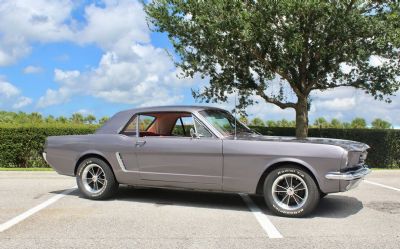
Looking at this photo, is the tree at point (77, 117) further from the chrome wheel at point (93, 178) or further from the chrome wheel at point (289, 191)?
the chrome wheel at point (289, 191)

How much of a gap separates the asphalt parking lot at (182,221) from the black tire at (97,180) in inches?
6.2

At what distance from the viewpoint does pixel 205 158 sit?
7891mm

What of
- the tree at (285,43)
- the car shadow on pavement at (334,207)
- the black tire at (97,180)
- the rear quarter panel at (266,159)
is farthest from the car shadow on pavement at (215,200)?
the tree at (285,43)

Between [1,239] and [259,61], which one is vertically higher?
[259,61]

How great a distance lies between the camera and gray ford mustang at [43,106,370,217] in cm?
737

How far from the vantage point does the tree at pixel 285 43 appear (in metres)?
14.4

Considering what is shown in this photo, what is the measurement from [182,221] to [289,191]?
1.66m

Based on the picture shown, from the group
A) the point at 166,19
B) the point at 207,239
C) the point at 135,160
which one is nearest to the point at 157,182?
the point at 135,160

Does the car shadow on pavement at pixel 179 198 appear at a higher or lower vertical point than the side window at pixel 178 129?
lower

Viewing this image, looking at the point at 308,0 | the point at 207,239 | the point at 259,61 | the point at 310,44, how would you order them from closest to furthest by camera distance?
the point at 207,239, the point at 308,0, the point at 310,44, the point at 259,61

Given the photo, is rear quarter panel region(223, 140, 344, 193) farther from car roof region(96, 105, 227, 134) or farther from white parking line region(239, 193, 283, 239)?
car roof region(96, 105, 227, 134)

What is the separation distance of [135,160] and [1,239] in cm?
279

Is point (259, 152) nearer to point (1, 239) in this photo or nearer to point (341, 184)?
point (341, 184)

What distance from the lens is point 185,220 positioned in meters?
7.24
